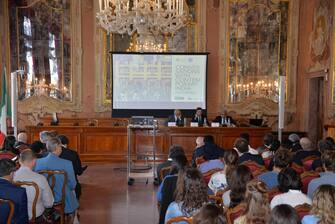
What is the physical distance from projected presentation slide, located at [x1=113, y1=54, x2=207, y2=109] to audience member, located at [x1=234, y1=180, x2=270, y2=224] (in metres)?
9.71

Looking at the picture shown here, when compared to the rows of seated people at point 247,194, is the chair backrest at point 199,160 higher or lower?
lower

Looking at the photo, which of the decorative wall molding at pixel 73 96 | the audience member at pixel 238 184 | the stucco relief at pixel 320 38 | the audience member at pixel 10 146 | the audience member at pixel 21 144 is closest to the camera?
the audience member at pixel 238 184

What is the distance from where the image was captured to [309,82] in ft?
41.8

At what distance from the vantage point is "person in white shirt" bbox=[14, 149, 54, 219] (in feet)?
12.7

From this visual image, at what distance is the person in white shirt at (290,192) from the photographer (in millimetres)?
3225

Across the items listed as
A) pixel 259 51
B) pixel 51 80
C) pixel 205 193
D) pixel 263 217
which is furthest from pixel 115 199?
pixel 259 51

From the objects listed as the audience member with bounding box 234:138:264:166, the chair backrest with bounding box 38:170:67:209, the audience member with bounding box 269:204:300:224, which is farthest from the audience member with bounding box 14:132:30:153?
the audience member with bounding box 269:204:300:224

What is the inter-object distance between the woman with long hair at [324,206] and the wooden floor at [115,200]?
10.4 ft

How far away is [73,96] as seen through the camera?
500 inches

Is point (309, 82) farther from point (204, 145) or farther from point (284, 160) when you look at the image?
point (284, 160)

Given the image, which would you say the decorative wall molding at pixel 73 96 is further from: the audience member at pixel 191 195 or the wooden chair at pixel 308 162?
the audience member at pixel 191 195

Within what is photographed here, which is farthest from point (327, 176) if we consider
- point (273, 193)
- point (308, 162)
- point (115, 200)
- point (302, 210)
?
point (115, 200)

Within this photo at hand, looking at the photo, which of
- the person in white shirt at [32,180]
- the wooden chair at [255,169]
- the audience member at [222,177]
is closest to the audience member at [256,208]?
the audience member at [222,177]

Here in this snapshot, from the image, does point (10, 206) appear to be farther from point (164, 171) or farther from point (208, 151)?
point (208, 151)
